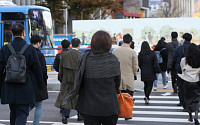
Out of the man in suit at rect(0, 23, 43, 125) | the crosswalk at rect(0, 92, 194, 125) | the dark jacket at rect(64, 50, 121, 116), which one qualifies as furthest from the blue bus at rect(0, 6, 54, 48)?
the dark jacket at rect(64, 50, 121, 116)

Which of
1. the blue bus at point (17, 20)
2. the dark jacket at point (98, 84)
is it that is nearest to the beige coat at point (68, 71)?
the dark jacket at point (98, 84)

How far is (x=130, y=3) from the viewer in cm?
7162

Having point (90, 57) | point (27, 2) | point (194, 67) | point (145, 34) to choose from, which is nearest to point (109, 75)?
point (90, 57)

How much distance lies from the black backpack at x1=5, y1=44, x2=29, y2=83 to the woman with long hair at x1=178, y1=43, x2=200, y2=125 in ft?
12.3

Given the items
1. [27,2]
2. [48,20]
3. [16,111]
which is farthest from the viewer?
[27,2]

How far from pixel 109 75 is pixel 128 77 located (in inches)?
148

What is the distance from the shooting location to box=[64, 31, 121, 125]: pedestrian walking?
171 inches

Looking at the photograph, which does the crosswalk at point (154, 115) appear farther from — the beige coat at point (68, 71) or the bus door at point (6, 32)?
the bus door at point (6, 32)

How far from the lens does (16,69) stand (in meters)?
5.16

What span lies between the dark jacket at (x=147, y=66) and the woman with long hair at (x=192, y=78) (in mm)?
2657

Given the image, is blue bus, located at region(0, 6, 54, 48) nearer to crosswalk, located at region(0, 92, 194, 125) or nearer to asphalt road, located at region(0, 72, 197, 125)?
asphalt road, located at region(0, 72, 197, 125)

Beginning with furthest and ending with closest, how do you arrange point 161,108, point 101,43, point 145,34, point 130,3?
point 130,3, point 145,34, point 161,108, point 101,43

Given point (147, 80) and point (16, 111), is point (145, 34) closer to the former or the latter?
point (147, 80)

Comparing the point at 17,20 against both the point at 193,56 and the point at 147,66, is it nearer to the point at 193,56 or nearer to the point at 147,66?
the point at 147,66
